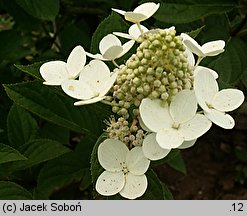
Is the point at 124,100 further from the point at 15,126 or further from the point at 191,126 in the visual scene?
the point at 15,126

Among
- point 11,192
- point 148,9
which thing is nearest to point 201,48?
point 148,9

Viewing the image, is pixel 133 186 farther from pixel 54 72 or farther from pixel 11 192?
pixel 11 192

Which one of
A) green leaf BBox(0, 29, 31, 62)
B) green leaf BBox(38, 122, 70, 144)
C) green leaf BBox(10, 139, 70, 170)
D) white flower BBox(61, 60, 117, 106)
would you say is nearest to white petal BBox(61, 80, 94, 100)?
white flower BBox(61, 60, 117, 106)

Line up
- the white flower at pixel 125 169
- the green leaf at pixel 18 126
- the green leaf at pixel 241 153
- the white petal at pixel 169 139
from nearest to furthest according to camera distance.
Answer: the white petal at pixel 169 139
the white flower at pixel 125 169
the green leaf at pixel 18 126
the green leaf at pixel 241 153

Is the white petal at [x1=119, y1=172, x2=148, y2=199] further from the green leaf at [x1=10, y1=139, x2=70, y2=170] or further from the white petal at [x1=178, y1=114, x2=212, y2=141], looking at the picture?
the green leaf at [x1=10, y1=139, x2=70, y2=170]

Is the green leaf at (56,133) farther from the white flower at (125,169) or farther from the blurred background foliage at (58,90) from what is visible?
the white flower at (125,169)

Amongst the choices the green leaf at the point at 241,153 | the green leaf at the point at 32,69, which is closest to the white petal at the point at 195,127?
the green leaf at the point at 32,69
